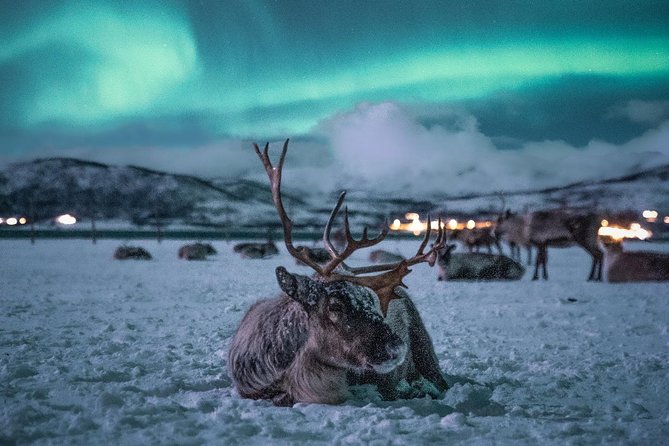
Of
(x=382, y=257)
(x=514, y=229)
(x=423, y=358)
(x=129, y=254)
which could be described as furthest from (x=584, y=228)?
(x=129, y=254)

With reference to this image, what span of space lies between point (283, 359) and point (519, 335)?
452cm

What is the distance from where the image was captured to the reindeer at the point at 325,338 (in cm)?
401

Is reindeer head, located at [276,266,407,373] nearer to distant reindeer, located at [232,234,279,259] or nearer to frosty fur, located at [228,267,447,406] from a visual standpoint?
frosty fur, located at [228,267,447,406]

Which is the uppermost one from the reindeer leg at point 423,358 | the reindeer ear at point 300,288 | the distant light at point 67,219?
the distant light at point 67,219

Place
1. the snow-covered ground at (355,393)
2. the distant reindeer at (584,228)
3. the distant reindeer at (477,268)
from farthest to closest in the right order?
the distant reindeer at (584,228)
the distant reindeer at (477,268)
the snow-covered ground at (355,393)

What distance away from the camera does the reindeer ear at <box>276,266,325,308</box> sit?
401 centimetres

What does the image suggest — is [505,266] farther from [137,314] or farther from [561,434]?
[561,434]

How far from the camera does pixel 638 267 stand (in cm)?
1451

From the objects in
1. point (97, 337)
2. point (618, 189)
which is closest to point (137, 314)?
point (97, 337)

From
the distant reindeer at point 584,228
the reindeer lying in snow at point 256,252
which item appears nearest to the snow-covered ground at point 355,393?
the distant reindeer at point 584,228

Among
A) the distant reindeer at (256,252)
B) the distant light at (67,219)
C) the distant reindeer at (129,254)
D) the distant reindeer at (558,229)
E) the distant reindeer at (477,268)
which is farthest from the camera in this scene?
the distant light at (67,219)

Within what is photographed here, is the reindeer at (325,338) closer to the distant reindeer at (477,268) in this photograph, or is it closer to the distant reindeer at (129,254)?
the distant reindeer at (477,268)

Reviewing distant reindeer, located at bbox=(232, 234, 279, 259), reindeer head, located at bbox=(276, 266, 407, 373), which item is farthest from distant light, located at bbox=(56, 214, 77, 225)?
reindeer head, located at bbox=(276, 266, 407, 373)

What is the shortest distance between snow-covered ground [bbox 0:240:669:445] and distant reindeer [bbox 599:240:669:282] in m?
3.87
